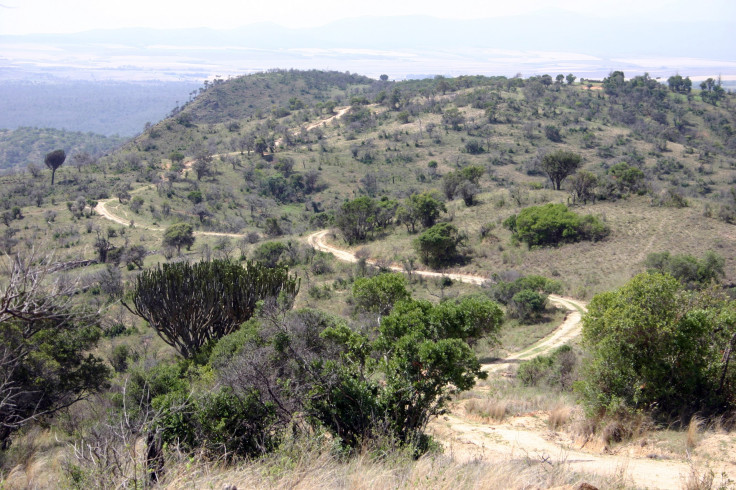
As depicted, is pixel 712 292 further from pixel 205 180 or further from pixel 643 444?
pixel 205 180

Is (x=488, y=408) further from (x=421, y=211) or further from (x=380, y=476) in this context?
(x=421, y=211)

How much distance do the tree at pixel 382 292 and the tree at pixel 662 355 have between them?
8786 millimetres

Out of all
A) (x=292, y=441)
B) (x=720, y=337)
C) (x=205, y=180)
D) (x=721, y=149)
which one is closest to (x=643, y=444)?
(x=720, y=337)

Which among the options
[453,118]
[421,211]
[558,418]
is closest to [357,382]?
[558,418]

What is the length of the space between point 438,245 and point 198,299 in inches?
755

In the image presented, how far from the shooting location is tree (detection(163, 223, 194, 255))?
1511 inches

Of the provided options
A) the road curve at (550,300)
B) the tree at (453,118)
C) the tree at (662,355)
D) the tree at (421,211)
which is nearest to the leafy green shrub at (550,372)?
the road curve at (550,300)

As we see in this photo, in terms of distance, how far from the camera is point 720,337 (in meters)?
9.39

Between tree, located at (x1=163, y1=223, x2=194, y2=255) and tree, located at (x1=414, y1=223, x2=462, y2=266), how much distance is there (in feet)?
62.7

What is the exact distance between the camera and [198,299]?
16.8 metres

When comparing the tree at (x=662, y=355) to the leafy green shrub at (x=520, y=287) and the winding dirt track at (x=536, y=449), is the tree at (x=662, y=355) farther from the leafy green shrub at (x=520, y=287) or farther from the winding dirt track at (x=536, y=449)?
the leafy green shrub at (x=520, y=287)

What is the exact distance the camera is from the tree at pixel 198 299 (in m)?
16.8

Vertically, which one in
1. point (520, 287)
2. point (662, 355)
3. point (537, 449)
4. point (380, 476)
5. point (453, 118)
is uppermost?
point (453, 118)

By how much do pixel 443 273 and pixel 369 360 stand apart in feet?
75.1
